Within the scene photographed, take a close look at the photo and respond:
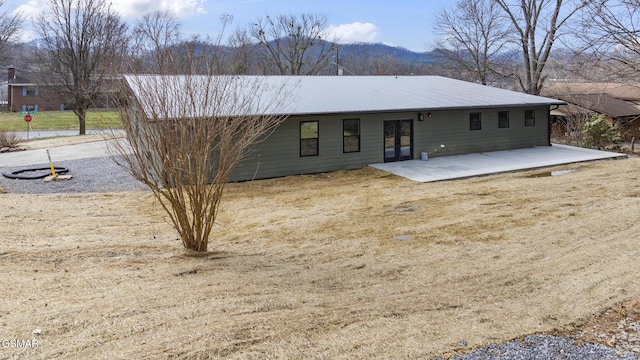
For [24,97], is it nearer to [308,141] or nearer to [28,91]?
[28,91]

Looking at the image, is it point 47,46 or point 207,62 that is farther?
point 47,46

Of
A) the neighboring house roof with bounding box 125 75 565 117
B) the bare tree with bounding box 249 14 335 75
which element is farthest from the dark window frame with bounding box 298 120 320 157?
the bare tree with bounding box 249 14 335 75

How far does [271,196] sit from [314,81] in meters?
8.56

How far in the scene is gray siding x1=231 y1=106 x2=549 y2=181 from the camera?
45.7 ft

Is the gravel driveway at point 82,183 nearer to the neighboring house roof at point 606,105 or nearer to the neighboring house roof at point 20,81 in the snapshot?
the neighboring house roof at point 606,105

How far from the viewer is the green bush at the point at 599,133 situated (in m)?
20.8

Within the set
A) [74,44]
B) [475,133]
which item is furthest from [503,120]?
[74,44]

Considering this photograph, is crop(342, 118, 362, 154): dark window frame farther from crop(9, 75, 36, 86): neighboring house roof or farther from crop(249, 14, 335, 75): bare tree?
crop(9, 75, 36, 86): neighboring house roof

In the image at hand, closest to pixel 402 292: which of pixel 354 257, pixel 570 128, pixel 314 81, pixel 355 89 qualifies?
pixel 354 257

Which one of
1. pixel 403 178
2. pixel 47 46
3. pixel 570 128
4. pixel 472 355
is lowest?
pixel 472 355

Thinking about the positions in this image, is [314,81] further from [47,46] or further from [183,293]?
[47,46]

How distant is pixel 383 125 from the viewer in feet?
51.6

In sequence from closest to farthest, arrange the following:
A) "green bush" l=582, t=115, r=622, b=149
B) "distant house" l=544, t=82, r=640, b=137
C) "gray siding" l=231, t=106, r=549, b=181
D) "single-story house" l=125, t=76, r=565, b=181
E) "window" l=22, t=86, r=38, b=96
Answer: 1. "gray siding" l=231, t=106, r=549, b=181
2. "single-story house" l=125, t=76, r=565, b=181
3. "green bush" l=582, t=115, r=622, b=149
4. "distant house" l=544, t=82, r=640, b=137
5. "window" l=22, t=86, r=38, b=96

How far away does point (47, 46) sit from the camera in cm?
3017
